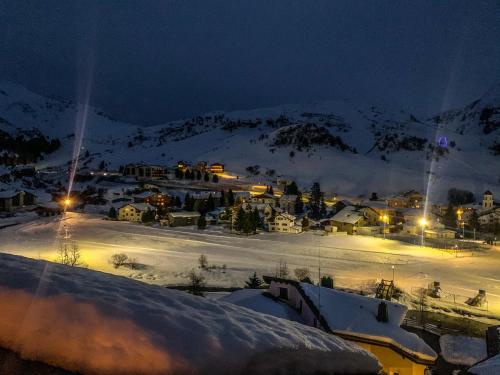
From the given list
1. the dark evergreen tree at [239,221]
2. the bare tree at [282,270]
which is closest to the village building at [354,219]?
the dark evergreen tree at [239,221]

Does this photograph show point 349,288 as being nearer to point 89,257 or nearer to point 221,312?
point 89,257

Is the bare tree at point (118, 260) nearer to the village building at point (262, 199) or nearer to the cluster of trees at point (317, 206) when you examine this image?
the village building at point (262, 199)

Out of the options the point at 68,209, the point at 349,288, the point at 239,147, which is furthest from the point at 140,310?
the point at 239,147

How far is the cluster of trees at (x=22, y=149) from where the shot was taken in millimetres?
91750

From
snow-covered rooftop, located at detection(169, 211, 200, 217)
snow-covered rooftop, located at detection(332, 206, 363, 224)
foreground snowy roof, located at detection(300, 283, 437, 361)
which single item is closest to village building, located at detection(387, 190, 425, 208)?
snow-covered rooftop, located at detection(332, 206, 363, 224)

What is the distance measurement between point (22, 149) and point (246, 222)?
99185mm

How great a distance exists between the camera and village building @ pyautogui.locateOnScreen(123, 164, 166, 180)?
2990 inches

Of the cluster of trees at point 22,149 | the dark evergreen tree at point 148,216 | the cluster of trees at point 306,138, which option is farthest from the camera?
the cluster of trees at point 306,138

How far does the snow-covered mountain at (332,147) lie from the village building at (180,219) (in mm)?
34908

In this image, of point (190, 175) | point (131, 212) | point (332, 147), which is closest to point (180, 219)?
point (131, 212)

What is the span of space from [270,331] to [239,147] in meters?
103

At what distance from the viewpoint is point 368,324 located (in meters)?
9.52

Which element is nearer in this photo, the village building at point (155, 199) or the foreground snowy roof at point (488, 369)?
the foreground snowy roof at point (488, 369)

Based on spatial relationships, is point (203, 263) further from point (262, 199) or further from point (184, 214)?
point (262, 199)
